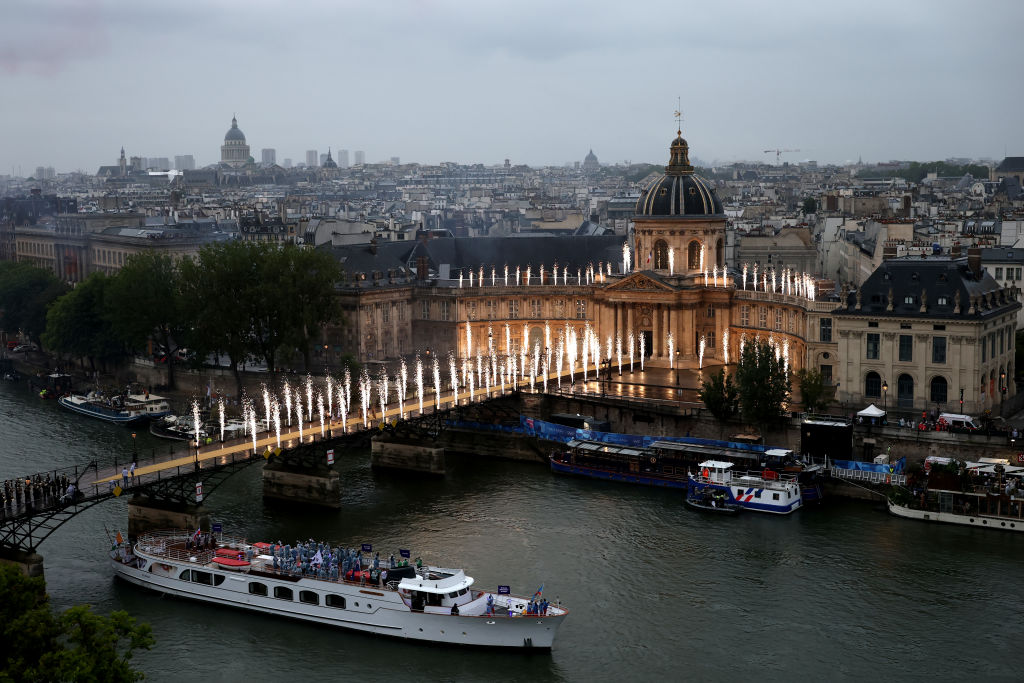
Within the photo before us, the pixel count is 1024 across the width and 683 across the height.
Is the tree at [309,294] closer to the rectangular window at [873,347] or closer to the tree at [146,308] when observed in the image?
the tree at [146,308]

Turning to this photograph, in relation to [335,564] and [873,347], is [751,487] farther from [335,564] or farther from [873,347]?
[335,564]

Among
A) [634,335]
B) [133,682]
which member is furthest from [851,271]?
[133,682]

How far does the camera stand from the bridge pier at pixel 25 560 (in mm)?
50812

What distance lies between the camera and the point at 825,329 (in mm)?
80562

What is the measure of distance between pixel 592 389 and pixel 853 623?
35414mm

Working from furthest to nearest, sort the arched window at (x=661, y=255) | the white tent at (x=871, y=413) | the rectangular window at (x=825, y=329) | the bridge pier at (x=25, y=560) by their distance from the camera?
1. the arched window at (x=661, y=255)
2. the rectangular window at (x=825, y=329)
3. the white tent at (x=871, y=413)
4. the bridge pier at (x=25, y=560)

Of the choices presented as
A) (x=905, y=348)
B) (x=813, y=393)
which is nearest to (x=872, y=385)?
(x=905, y=348)

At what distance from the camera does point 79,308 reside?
334ft

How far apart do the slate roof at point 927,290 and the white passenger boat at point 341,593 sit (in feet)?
109

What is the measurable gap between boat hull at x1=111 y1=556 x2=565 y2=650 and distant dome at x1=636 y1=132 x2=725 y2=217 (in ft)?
176

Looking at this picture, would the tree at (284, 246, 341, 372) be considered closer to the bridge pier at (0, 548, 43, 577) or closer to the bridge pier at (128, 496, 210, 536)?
the bridge pier at (128, 496, 210, 536)

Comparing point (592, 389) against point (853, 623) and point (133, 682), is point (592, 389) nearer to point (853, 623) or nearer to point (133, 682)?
point (853, 623)

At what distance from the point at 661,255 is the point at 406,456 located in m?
32.4

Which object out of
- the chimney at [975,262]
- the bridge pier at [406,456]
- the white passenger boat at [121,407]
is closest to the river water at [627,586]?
the bridge pier at [406,456]
